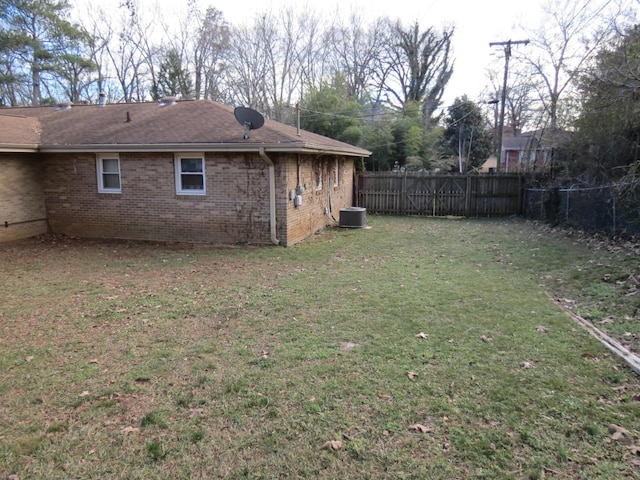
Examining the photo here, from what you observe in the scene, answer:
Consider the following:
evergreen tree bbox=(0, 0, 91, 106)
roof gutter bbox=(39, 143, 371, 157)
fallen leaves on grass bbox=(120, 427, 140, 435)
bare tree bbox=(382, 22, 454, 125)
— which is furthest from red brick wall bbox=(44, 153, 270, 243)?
bare tree bbox=(382, 22, 454, 125)

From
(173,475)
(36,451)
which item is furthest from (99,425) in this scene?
(173,475)

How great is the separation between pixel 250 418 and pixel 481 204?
53.7ft

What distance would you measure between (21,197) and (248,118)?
21.2ft

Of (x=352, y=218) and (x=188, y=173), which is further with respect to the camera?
(x=352, y=218)

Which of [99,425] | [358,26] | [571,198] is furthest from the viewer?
[358,26]

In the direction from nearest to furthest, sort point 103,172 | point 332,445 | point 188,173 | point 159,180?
1. point 332,445
2. point 188,173
3. point 159,180
4. point 103,172

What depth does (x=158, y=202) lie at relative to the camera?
11.5 meters

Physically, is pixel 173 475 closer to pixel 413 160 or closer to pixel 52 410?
pixel 52 410

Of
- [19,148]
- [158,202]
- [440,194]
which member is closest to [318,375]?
[158,202]

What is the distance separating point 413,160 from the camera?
26.5 m

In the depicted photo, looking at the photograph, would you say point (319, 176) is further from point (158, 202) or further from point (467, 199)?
point (467, 199)

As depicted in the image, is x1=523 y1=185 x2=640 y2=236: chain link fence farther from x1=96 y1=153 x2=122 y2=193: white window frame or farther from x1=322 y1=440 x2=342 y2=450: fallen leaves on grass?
x1=96 y1=153 x2=122 y2=193: white window frame

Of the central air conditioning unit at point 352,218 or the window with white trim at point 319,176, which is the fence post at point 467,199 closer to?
the central air conditioning unit at point 352,218

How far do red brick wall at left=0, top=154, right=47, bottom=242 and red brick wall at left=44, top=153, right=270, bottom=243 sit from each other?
0.24 m
